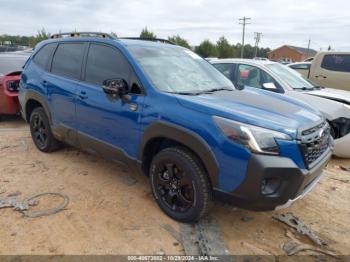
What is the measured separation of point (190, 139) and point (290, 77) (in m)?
4.11

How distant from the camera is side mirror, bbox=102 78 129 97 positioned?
3.32m

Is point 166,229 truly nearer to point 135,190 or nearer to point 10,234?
point 135,190

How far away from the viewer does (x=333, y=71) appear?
8.62 m

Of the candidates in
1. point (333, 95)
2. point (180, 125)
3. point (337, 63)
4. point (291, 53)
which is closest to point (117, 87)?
point (180, 125)

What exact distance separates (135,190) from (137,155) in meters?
0.69

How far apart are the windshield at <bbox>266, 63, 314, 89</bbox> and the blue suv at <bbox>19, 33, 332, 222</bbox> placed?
2361 mm

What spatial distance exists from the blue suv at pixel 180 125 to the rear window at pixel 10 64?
9.35 feet

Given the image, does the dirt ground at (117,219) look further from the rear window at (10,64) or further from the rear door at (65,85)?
the rear window at (10,64)

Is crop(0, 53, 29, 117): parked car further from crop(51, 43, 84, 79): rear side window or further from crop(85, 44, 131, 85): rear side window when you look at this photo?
crop(85, 44, 131, 85): rear side window

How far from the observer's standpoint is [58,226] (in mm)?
3098

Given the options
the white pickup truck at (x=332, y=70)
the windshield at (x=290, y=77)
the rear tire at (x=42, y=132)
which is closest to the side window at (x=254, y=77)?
the windshield at (x=290, y=77)

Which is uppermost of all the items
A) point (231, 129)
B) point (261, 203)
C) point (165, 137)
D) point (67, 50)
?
point (67, 50)

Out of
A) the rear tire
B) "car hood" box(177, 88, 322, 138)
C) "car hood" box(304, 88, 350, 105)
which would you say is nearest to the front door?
the rear tire

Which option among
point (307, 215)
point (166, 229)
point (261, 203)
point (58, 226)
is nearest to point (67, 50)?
point (58, 226)
